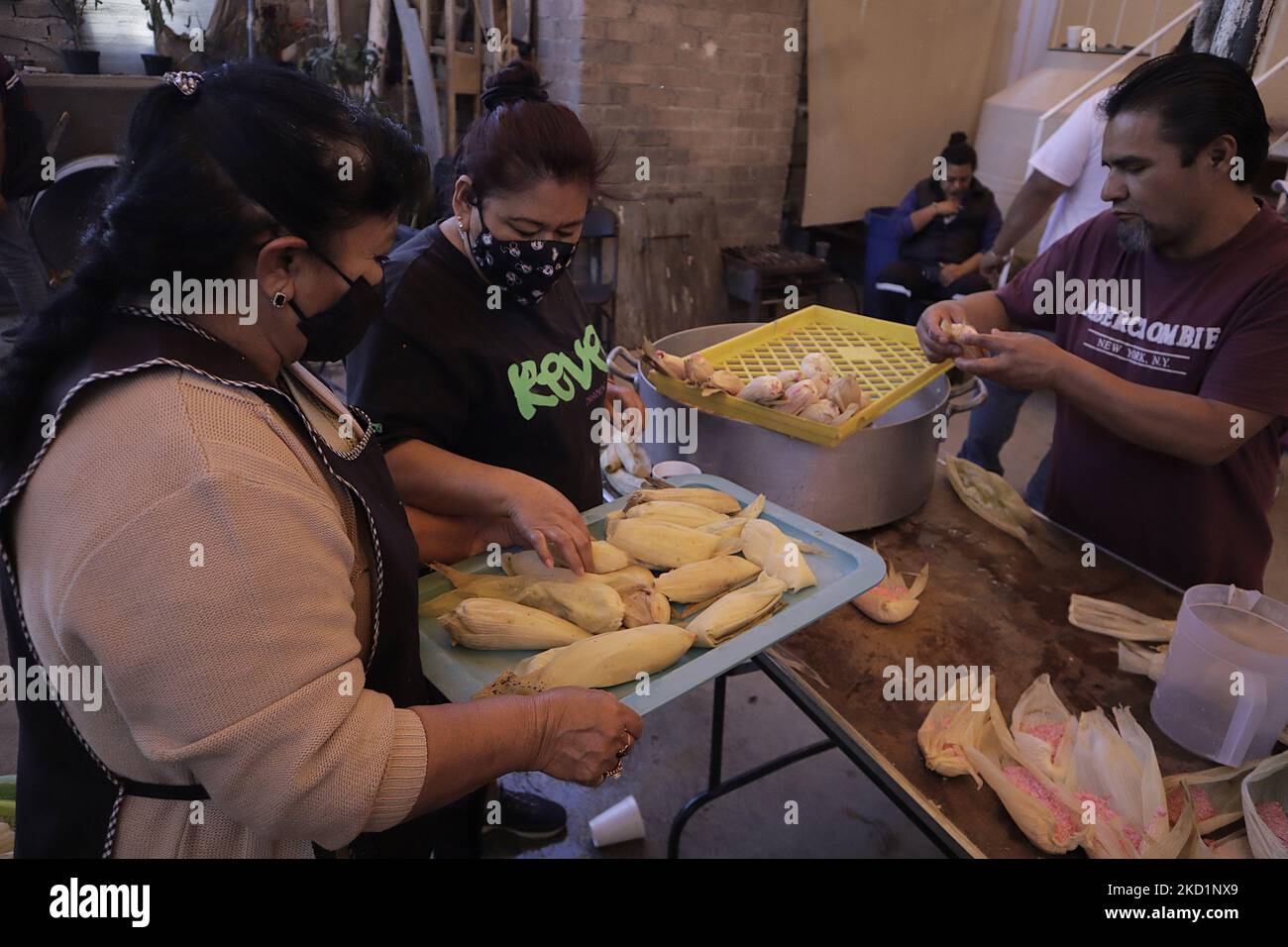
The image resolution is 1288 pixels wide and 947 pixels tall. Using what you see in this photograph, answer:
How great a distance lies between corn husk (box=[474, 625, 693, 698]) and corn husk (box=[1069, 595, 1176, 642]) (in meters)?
0.90

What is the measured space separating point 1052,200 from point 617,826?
3189 mm

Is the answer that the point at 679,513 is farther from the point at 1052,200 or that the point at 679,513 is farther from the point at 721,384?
the point at 1052,200

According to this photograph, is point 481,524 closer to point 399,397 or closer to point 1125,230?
point 399,397

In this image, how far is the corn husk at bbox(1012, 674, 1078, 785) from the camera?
1314 mm

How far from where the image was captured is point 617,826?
2.42 metres

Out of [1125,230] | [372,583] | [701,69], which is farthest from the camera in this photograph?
[701,69]

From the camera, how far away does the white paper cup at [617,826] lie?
2412 mm

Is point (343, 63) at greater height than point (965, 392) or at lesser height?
greater

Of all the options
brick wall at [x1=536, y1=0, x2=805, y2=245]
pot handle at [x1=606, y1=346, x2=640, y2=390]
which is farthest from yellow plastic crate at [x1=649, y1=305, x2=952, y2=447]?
brick wall at [x1=536, y1=0, x2=805, y2=245]

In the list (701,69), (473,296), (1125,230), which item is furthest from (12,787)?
(701,69)

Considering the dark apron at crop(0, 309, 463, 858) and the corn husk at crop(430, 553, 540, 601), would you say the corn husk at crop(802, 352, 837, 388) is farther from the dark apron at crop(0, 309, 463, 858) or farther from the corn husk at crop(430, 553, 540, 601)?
the dark apron at crop(0, 309, 463, 858)

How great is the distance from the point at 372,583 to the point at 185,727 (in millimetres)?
306

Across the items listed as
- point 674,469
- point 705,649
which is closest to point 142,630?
point 705,649
